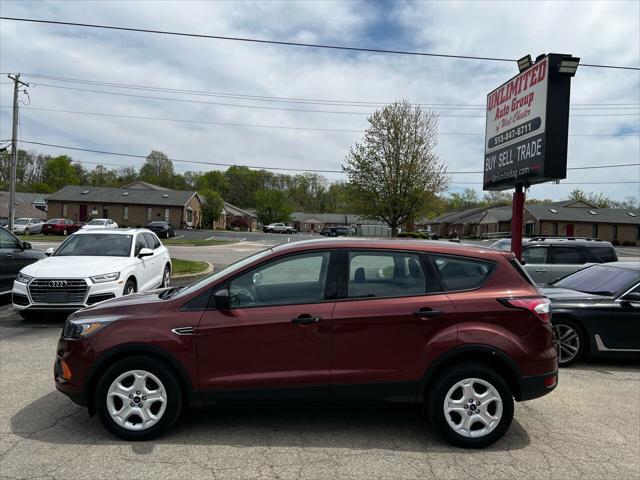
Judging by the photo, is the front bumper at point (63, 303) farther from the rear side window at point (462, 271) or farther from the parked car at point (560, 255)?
the parked car at point (560, 255)

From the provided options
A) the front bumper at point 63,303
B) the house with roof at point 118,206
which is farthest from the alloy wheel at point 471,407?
the house with roof at point 118,206

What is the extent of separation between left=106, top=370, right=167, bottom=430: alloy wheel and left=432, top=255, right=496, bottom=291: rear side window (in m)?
2.51

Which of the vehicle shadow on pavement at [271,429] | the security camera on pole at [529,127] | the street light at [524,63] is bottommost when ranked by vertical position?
the vehicle shadow on pavement at [271,429]

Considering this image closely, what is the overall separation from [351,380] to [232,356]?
98 cm

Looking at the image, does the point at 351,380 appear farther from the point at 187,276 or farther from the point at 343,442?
the point at 187,276

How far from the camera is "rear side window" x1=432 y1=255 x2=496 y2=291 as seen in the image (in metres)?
3.90

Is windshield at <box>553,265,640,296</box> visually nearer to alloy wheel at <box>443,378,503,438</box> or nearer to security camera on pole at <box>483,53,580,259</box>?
security camera on pole at <box>483,53,580,259</box>

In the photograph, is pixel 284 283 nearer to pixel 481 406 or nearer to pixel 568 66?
pixel 481 406

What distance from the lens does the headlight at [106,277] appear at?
24.5ft

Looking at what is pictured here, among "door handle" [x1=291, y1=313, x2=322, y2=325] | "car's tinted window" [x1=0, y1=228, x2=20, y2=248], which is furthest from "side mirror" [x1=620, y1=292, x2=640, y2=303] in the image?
"car's tinted window" [x1=0, y1=228, x2=20, y2=248]

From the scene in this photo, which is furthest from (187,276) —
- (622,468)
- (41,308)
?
(622,468)

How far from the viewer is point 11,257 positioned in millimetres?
9289

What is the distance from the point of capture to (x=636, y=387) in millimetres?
5434

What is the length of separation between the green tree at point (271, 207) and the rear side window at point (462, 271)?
277ft
